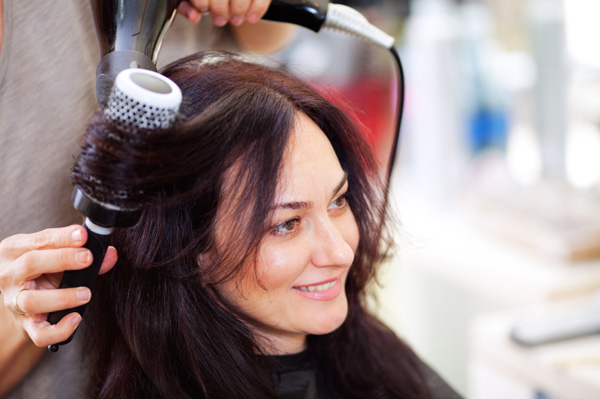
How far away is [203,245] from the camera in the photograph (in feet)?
2.39

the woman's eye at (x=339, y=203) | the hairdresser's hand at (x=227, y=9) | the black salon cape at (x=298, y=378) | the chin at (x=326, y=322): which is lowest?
the black salon cape at (x=298, y=378)

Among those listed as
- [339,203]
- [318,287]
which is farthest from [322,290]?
[339,203]

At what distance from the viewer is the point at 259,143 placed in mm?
727

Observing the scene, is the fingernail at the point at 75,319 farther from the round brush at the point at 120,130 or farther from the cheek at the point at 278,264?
the cheek at the point at 278,264

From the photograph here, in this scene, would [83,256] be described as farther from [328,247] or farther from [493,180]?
[493,180]

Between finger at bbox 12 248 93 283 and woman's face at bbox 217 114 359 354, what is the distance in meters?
0.20

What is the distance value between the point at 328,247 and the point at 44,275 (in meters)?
0.32

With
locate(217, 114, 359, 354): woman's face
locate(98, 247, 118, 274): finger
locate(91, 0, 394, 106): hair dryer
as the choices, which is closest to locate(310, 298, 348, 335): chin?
locate(217, 114, 359, 354): woman's face

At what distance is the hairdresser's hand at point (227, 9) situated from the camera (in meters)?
0.76

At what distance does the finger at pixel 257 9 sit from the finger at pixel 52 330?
406 millimetres

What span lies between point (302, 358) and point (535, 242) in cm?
91

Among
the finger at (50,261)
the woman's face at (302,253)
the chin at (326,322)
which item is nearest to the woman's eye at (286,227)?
the woman's face at (302,253)

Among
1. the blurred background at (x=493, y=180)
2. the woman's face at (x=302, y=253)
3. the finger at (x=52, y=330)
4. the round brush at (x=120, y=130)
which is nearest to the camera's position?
the round brush at (x=120, y=130)

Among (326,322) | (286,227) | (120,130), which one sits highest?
(120,130)
